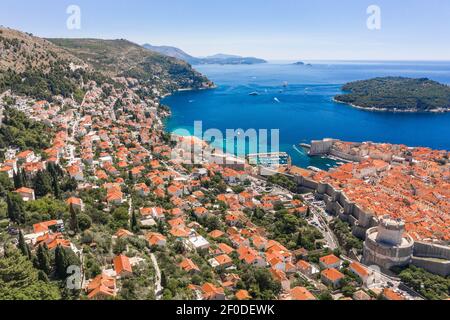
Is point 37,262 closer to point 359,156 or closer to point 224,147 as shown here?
point 224,147

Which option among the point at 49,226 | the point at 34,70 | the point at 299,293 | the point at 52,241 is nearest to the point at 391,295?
the point at 299,293

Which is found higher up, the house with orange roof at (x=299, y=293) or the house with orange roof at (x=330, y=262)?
the house with orange roof at (x=299, y=293)

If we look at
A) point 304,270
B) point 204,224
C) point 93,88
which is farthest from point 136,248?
point 93,88

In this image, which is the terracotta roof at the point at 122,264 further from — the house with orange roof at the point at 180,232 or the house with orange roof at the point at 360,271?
the house with orange roof at the point at 360,271

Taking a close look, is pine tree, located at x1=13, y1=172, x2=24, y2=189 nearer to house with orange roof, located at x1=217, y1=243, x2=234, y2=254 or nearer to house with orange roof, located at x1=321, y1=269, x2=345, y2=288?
house with orange roof, located at x1=217, y1=243, x2=234, y2=254

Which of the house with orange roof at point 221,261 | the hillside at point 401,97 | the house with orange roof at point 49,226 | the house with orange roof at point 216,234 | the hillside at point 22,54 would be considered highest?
the hillside at point 22,54

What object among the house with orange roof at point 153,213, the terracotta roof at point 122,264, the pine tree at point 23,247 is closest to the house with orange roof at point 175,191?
the house with orange roof at point 153,213
